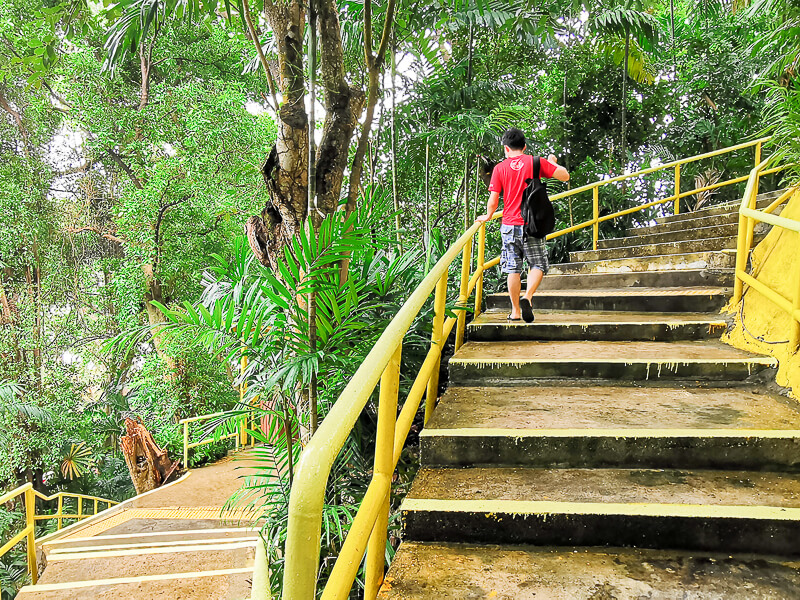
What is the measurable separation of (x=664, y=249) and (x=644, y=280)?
1.11m

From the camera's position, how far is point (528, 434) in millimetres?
2146

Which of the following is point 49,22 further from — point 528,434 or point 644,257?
point 644,257

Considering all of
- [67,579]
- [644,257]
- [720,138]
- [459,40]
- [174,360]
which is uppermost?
[459,40]

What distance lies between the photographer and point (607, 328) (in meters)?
3.47

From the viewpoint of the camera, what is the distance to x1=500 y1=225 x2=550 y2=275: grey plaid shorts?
3.59 meters

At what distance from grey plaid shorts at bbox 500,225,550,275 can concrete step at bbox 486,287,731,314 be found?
0.61 meters

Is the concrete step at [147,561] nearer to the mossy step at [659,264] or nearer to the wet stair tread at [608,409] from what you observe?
the wet stair tread at [608,409]

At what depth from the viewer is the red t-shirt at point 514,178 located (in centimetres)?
349

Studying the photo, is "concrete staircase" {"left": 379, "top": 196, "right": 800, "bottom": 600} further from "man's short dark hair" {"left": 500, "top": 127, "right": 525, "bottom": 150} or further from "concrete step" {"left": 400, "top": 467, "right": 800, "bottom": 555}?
"man's short dark hair" {"left": 500, "top": 127, "right": 525, "bottom": 150}

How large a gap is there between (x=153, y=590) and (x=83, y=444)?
8826 mm

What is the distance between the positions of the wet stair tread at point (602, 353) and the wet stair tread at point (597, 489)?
0.85 metres

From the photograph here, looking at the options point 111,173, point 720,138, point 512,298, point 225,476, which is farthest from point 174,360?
point 720,138

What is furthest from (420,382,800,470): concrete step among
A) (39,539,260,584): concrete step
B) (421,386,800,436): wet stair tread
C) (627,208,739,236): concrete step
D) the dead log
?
the dead log

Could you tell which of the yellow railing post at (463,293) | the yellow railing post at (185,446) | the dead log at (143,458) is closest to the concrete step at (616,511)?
the yellow railing post at (463,293)
